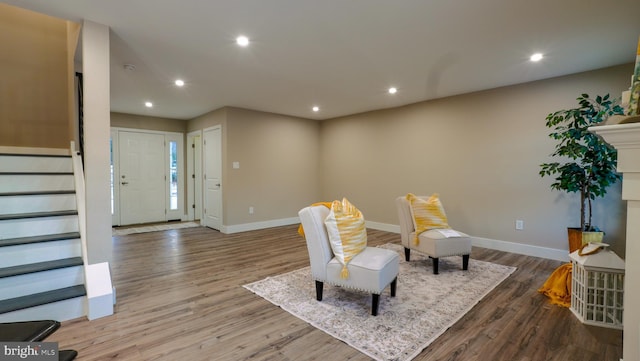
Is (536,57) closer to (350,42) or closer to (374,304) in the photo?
(350,42)

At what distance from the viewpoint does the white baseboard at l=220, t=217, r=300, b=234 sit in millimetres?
5699

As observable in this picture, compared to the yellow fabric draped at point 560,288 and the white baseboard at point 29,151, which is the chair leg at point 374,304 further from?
the white baseboard at point 29,151

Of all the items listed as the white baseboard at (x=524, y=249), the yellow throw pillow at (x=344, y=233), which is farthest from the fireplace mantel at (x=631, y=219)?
the white baseboard at (x=524, y=249)

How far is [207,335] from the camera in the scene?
2.18 m

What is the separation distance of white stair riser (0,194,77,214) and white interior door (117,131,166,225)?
3.52 m

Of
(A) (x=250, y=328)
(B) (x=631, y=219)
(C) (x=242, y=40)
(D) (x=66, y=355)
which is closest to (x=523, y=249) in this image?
(B) (x=631, y=219)

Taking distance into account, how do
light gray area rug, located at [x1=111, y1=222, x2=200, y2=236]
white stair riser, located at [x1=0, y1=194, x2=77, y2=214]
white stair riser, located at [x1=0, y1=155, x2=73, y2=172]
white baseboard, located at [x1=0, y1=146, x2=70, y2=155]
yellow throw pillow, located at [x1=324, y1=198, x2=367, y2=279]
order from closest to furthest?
yellow throw pillow, located at [x1=324, y1=198, x2=367, y2=279], white stair riser, located at [x1=0, y1=194, x2=77, y2=214], white stair riser, located at [x1=0, y1=155, x2=73, y2=172], white baseboard, located at [x1=0, y1=146, x2=70, y2=155], light gray area rug, located at [x1=111, y1=222, x2=200, y2=236]

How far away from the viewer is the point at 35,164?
137 inches

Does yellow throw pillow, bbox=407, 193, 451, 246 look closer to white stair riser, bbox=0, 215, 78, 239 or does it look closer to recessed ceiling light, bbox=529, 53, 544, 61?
recessed ceiling light, bbox=529, 53, 544, 61

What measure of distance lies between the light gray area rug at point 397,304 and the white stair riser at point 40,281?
1.48 metres

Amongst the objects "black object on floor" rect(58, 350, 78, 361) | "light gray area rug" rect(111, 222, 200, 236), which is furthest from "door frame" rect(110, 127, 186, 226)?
"black object on floor" rect(58, 350, 78, 361)

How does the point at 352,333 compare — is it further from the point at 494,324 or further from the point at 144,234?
the point at 144,234

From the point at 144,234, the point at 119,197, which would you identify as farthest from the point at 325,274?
the point at 119,197

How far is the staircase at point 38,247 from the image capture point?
228 cm
